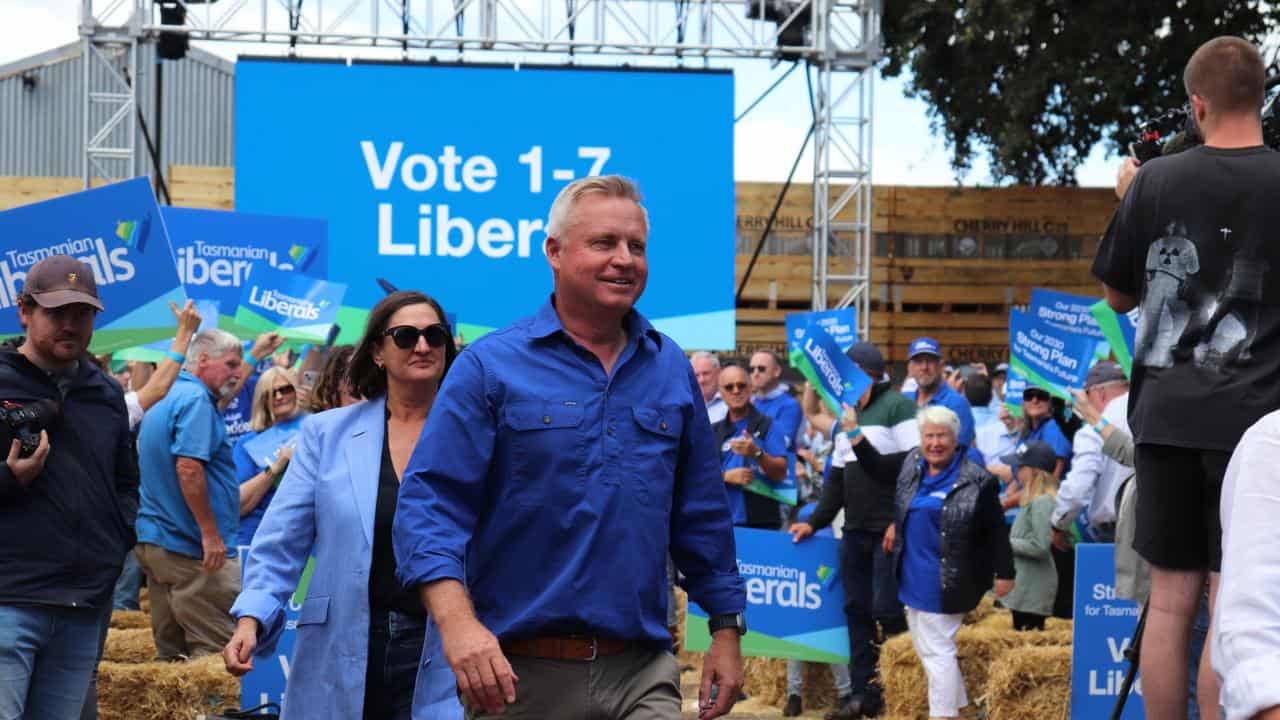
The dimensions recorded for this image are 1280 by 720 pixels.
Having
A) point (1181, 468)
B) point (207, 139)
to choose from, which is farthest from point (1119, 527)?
point (207, 139)

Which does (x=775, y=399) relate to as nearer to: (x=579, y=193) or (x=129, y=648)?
(x=129, y=648)

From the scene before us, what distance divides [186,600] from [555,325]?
556 centimetres

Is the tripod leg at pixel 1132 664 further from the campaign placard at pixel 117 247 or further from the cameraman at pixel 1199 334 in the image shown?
the campaign placard at pixel 117 247

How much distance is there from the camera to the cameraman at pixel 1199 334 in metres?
4.28


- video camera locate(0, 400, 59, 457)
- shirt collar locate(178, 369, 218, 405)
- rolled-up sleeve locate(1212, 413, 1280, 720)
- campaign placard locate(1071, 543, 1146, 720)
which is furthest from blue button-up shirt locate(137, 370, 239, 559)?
rolled-up sleeve locate(1212, 413, 1280, 720)

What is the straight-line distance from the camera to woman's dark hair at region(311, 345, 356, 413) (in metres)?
5.77

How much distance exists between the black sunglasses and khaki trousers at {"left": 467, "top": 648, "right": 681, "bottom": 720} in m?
1.56

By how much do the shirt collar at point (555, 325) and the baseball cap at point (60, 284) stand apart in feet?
7.58

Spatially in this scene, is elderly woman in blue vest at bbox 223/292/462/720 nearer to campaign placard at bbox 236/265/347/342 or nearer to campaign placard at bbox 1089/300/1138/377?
campaign placard at bbox 1089/300/1138/377

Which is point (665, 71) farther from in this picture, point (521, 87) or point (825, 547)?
point (825, 547)

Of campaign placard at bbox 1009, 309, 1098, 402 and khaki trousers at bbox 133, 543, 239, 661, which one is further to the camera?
campaign placard at bbox 1009, 309, 1098, 402

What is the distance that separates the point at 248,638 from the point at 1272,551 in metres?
2.99

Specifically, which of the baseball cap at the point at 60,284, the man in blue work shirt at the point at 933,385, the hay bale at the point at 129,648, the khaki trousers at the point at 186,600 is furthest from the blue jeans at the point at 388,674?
the man in blue work shirt at the point at 933,385

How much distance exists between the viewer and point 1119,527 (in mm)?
6734
